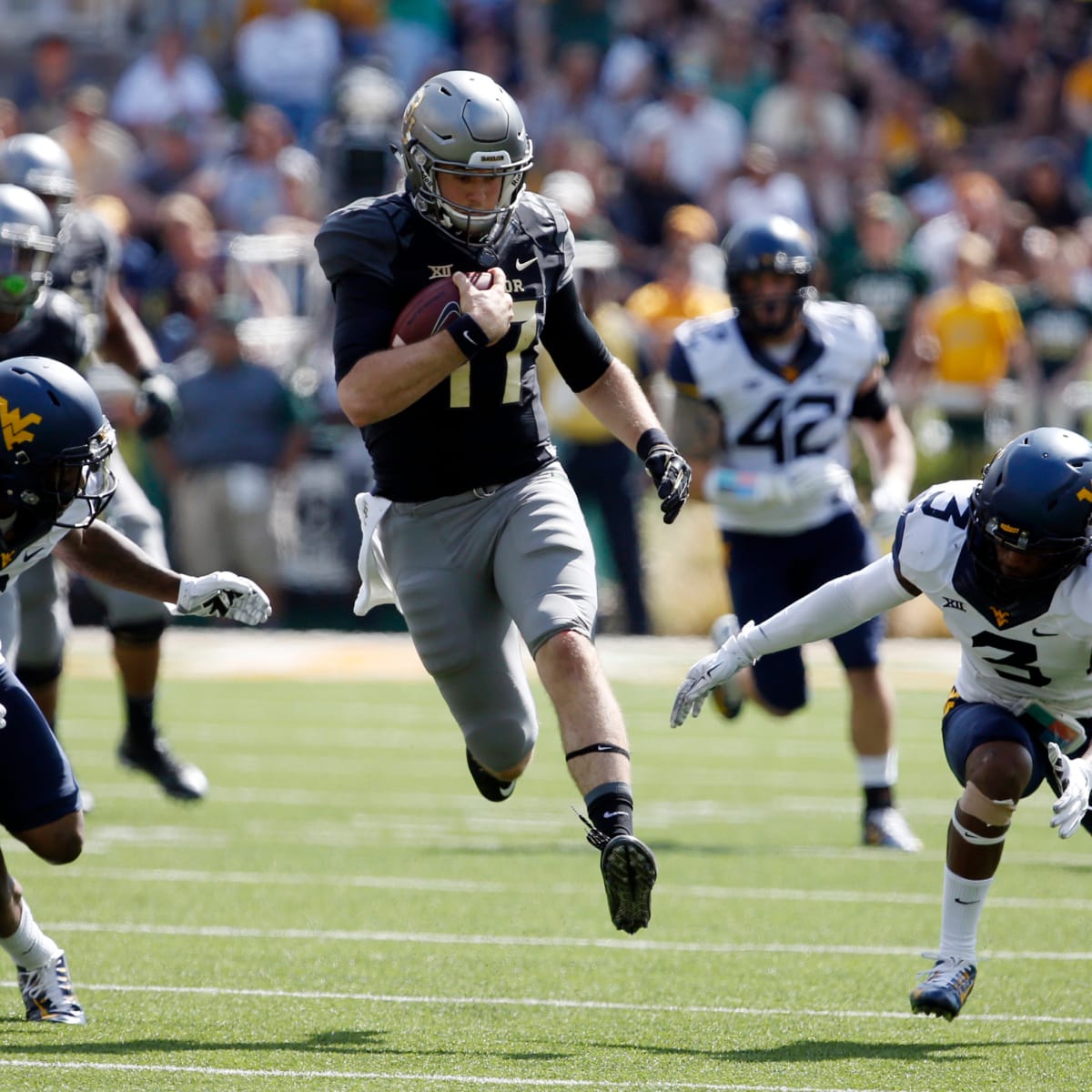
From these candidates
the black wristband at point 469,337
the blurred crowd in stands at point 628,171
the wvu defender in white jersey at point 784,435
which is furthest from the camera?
the blurred crowd in stands at point 628,171

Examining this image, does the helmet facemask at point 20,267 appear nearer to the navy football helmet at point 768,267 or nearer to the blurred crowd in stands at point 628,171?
the navy football helmet at point 768,267

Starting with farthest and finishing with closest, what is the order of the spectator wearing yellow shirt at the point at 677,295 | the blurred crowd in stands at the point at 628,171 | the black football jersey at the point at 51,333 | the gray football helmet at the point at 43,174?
the blurred crowd in stands at the point at 628,171 → the spectator wearing yellow shirt at the point at 677,295 → the gray football helmet at the point at 43,174 → the black football jersey at the point at 51,333

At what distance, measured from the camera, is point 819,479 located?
23.2 feet

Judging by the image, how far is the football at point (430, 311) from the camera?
4.61 m

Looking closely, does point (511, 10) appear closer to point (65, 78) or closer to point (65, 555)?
point (65, 78)

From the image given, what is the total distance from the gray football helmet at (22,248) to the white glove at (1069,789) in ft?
10.8

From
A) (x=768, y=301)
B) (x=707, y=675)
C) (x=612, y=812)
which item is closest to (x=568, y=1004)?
(x=612, y=812)

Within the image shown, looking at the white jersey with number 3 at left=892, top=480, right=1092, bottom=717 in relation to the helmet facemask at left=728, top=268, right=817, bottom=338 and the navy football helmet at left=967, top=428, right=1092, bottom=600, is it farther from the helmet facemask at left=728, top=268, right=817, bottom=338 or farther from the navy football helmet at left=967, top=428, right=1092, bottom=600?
the helmet facemask at left=728, top=268, right=817, bottom=338

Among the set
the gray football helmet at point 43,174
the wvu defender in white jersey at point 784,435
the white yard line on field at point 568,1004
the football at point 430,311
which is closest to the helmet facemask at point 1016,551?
the white yard line on field at point 568,1004

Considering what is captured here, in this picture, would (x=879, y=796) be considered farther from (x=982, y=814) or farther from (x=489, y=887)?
(x=982, y=814)

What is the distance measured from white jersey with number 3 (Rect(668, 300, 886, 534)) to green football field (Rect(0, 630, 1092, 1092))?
3.71ft

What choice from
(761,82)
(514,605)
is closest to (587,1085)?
(514,605)

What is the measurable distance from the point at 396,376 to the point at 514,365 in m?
0.43

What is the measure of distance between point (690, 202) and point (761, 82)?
1.23 metres
